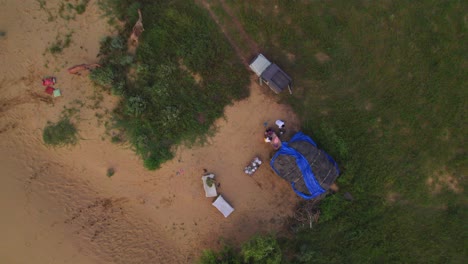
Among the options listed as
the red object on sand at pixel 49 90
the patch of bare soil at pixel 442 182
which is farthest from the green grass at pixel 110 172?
the patch of bare soil at pixel 442 182

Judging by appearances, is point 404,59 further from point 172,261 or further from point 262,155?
point 172,261

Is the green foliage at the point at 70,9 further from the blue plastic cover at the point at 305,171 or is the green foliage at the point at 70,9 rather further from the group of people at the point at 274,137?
the blue plastic cover at the point at 305,171

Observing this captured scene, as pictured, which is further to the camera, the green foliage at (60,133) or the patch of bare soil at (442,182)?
the patch of bare soil at (442,182)

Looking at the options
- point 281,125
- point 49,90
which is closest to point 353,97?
point 281,125

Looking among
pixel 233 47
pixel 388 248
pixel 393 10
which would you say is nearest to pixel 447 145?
pixel 388 248

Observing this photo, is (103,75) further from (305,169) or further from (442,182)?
(442,182)

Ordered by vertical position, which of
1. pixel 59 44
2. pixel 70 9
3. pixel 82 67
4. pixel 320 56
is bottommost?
pixel 59 44

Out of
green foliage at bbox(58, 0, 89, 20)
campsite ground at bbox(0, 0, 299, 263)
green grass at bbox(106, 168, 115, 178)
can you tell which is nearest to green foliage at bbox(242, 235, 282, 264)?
campsite ground at bbox(0, 0, 299, 263)
